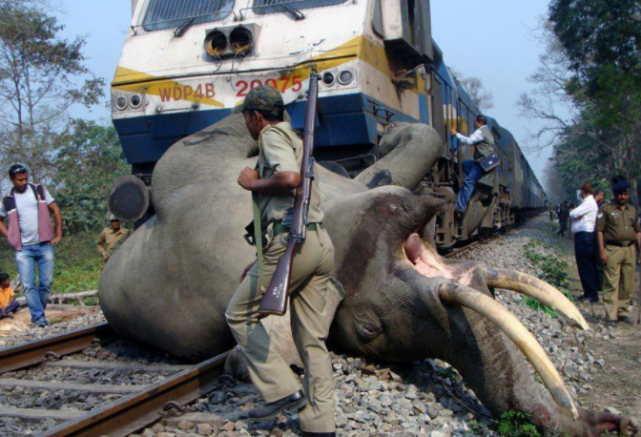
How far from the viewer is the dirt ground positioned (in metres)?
4.33

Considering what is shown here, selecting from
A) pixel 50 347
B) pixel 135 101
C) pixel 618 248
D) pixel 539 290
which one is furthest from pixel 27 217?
pixel 618 248

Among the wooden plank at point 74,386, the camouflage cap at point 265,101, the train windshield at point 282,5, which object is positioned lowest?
the wooden plank at point 74,386

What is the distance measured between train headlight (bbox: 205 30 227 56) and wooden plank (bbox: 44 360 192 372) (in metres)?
3.49

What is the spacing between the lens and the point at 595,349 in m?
6.11

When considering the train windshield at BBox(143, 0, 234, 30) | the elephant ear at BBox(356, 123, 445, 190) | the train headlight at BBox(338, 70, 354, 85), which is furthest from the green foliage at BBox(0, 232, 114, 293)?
the elephant ear at BBox(356, 123, 445, 190)

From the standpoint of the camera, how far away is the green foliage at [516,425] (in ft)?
11.1

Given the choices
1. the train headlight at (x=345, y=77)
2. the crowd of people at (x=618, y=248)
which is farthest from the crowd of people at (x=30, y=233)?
the crowd of people at (x=618, y=248)

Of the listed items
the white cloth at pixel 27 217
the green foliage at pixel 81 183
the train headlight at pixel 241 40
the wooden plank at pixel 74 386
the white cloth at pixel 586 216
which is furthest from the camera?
the green foliage at pixel 81 183

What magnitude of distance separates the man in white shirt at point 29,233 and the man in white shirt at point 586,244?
650 centimetres

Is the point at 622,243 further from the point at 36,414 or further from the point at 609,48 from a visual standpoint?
the point at 609,48

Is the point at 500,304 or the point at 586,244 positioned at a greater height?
the point at 500,304

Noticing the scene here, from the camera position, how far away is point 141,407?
3.68 m

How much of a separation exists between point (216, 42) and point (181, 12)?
0.89m

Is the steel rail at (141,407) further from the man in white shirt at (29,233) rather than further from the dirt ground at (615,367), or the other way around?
the man in white shirt at (29,233)
